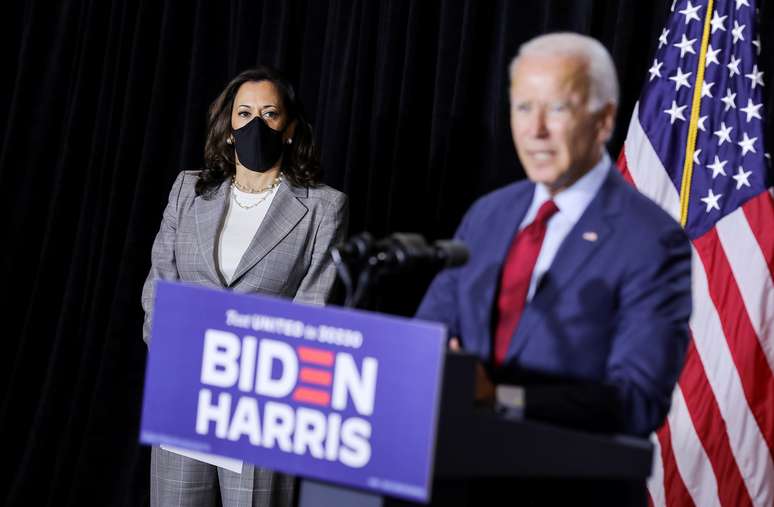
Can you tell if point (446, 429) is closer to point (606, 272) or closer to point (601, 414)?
point (601, 414)

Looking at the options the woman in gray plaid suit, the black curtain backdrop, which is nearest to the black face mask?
the woman in gray plaid suit

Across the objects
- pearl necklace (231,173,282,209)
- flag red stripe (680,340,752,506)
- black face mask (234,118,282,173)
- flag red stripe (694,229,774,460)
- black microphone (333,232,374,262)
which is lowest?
flag red stripe (680,340,752,506)

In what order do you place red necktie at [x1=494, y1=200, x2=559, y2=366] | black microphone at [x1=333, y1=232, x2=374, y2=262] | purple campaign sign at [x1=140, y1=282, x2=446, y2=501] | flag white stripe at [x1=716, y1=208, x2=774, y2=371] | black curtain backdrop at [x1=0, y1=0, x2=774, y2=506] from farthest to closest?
1. black curtain backdrop at [x1=0, y1=0, x2=774, y2=506]
2. flag white stripe at [x1=716, y1=208, x2=774, y2=371]
3. red necktie at [x1=494, y1=200, x2=559, y2=366]
4. black microphone at [x1=333, y1=232, x2=374, y2=262]
5. purple campaign sign at [x1=140, y1=282, x2=446, y2=501]

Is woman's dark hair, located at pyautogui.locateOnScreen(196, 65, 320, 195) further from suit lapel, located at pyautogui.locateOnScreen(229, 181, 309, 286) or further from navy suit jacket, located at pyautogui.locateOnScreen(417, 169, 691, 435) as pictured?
navy suit jacket, located at pyautogui.locateOnScreen(417, 169, 691, 435)

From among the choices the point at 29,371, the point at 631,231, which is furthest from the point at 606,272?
the point at 29,371

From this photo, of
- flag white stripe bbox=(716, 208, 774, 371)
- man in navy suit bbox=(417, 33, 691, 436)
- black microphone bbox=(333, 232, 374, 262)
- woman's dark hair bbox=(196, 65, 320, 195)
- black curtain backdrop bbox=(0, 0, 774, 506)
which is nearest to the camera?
black microphone bbox=(333, 232, 374, 262)

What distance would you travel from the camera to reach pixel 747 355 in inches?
107

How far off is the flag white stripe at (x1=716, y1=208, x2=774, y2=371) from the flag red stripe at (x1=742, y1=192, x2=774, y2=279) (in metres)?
0.01

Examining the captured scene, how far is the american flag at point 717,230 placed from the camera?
2.73m

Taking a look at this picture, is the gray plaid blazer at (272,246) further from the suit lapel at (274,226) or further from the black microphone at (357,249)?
the black microphone at (357,249)

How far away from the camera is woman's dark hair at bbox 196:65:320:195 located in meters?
2.93

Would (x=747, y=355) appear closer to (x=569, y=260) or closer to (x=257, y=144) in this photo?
(x=569, y=260)

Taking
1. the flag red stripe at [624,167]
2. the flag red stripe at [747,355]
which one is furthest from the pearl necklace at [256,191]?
the flag red stripe at [747,355]

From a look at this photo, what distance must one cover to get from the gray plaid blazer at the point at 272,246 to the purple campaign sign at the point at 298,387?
4.09ft
